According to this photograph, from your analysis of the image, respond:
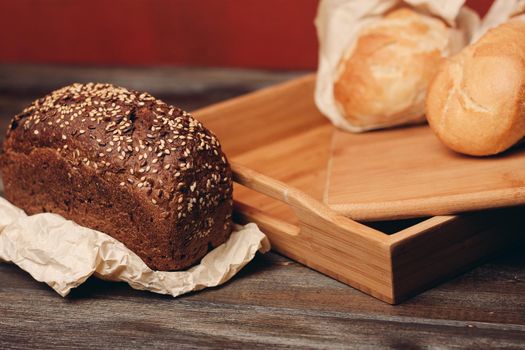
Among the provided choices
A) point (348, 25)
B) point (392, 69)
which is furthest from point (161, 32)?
point (392, 69)

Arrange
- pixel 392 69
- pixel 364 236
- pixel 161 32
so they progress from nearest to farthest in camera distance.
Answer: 1. pixel 364 236
2. pixel 392 69
3. pixel 161 32

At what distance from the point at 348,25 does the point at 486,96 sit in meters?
0.74

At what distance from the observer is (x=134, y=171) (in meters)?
1.73

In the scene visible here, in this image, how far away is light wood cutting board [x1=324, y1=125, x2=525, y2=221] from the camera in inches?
67.2

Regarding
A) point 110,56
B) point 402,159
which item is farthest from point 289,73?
point 402,159

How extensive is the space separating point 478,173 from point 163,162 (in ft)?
2.35

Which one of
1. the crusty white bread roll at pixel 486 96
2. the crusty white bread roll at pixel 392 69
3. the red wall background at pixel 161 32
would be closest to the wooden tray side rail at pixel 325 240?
the crusty white bread roll at pixel 486 96

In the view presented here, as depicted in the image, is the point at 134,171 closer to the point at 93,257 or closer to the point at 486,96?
the point at 93,257

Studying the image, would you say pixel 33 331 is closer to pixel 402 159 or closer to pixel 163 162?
pixel 163 162

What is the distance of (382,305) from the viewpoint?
1704mm

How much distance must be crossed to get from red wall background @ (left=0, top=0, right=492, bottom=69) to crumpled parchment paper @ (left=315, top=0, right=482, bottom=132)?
972 millimetres

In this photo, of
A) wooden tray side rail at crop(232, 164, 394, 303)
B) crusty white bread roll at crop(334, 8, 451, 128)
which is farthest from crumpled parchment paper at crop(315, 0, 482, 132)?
wooden tray side rail at crop(232, 164, 394, 303)

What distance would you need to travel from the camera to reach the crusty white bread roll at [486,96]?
187 cm

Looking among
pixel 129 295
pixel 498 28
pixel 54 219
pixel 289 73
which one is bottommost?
pixel 289 73
